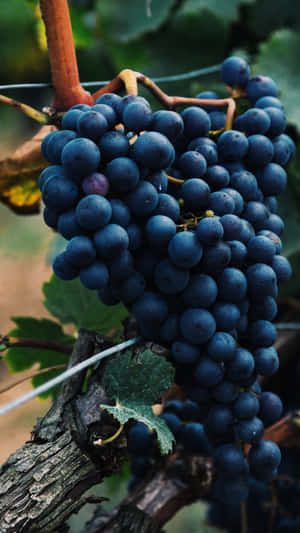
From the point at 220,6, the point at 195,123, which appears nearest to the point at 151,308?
the point at 195,123

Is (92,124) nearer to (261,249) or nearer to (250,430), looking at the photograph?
(261,249)

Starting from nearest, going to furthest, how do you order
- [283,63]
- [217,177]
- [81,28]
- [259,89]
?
1. [217,177]
2. [259,89]
3. [283,63]
4. [81,28]

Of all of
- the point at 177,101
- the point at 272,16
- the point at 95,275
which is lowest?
the point at 95,275

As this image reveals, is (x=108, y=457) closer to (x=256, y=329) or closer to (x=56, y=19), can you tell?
(x=256, y=329)

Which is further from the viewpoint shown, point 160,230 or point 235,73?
point 235,73

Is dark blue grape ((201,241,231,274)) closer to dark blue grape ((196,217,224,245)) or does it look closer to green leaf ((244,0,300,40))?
dark blue grape ((196,217,224,245))

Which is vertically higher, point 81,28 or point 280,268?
point 81,28

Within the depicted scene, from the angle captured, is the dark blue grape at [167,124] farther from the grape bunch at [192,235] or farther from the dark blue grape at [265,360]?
the dark blue grape at [265,360]

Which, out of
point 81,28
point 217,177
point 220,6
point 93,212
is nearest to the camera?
point 93,212
